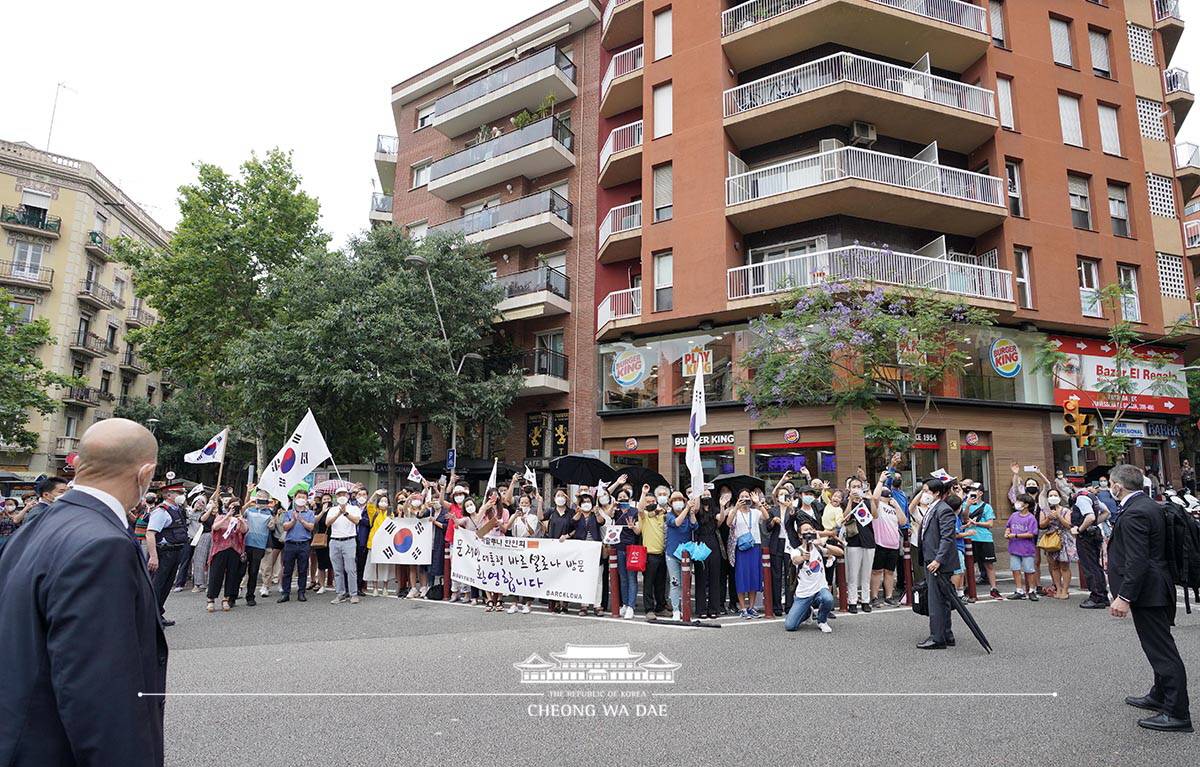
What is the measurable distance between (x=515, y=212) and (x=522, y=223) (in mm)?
1177

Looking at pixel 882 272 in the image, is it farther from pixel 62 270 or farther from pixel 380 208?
pixel 62 270

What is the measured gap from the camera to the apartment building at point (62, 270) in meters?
39.9

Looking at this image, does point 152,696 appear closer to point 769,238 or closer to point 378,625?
point 378,625

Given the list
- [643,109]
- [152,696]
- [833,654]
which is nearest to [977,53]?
[643,109]

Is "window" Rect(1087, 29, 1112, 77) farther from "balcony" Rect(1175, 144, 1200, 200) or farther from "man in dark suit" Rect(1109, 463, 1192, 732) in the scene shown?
"man in dark suit" Rect(1109, 463, 1192, 732)

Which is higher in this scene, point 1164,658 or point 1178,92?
point 1178,92

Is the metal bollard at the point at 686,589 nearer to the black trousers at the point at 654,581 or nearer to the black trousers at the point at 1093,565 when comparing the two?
the black trousers at the point at 654,581

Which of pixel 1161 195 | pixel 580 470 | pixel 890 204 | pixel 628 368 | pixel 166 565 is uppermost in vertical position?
pixel 1161 195

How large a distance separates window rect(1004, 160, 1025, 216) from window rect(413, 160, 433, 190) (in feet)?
77.2

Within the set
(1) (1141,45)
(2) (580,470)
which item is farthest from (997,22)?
(2) (580,470)

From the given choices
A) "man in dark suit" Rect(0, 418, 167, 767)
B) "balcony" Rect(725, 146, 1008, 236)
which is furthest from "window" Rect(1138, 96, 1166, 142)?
"man in dark suit" Rect(0, 418, 167, 767)

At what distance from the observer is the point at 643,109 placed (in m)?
25.0

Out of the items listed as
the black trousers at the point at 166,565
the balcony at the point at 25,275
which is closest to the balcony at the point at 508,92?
the black trousers at the point at 166,565

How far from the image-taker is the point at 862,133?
2120 centimetres
